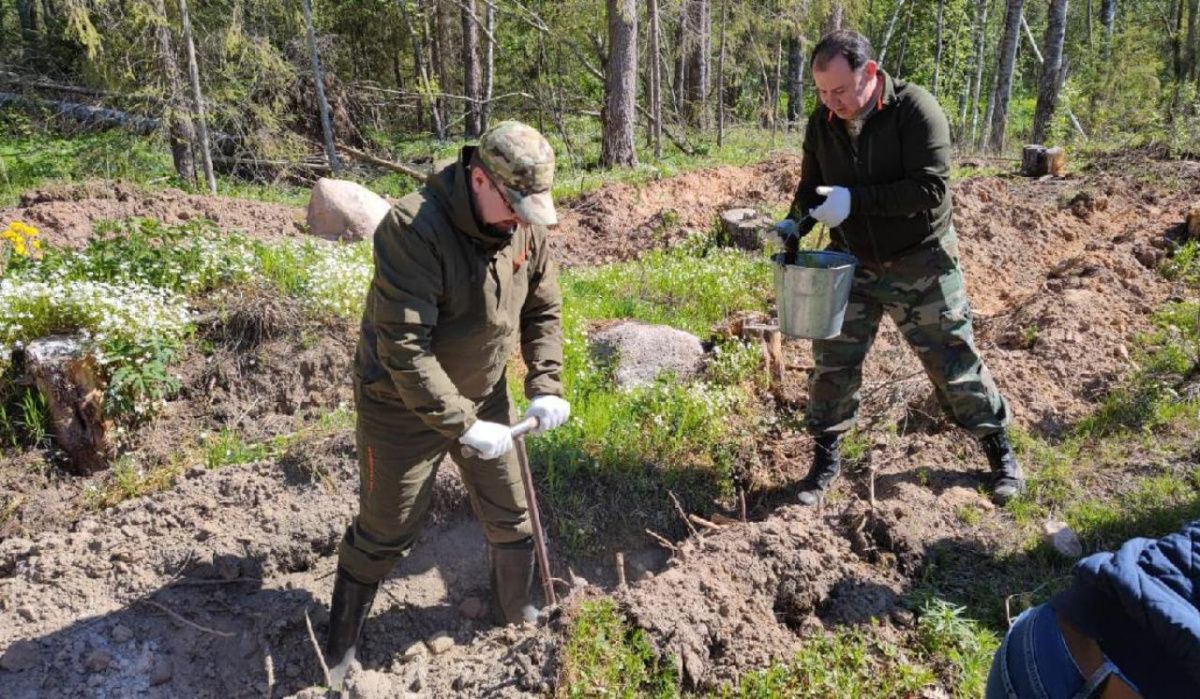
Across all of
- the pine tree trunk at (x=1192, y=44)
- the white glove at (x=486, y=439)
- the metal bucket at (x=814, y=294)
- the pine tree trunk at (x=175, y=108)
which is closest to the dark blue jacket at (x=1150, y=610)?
the white glove at (x=486, y=439)

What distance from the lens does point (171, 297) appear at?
16.4 ft

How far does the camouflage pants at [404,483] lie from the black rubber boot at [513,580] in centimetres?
5

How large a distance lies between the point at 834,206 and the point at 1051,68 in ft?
43.4

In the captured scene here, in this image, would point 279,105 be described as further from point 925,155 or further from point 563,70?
point 925,155

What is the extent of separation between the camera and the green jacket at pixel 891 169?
3.29 m

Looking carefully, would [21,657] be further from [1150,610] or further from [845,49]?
[845,49]

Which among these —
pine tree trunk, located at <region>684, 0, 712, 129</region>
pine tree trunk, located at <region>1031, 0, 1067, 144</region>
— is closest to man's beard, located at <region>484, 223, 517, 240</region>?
pine tree trunk, located at <region>684, 0, 712, 129</region>

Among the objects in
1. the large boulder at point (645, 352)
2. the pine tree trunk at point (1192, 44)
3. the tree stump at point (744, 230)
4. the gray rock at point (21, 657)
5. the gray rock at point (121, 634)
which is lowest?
the gray rock at point (121, 634)

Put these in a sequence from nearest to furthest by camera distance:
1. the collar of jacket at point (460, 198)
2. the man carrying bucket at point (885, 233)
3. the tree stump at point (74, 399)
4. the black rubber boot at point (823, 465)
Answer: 1. the collar of jacket at point (460, 198)
2. the man carrying bucket at point (885, 233)
3. the black rubber boot at point (823, 465)
4. the tree stump at point (74, 399)

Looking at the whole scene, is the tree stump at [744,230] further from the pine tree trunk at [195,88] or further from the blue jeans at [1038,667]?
the blue jeans at [1038,667]

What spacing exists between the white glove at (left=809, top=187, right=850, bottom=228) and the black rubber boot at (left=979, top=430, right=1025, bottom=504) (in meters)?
1.36

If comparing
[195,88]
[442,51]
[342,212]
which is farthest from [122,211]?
[442,51]

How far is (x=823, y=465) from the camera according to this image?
13.2 feet

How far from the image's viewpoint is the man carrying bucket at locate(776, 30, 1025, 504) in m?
3.27
